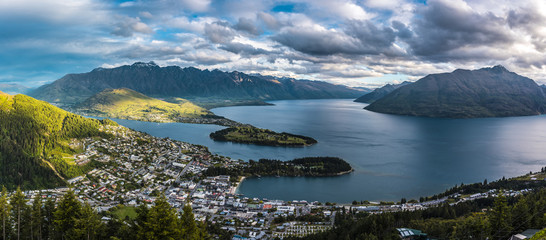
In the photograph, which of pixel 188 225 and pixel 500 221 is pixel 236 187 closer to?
pixel 500 221

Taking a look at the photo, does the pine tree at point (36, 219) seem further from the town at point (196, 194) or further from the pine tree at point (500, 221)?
the pine tree at point (500, 221)

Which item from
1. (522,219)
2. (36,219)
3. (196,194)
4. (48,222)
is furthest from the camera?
(196,194)

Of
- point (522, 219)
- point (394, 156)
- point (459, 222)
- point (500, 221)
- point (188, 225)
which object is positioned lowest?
point (394, 156)

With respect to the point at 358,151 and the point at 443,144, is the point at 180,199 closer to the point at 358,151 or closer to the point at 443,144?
the point at 358,151

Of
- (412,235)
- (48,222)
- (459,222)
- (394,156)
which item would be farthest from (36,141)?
(394,156)

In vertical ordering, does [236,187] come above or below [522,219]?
below
